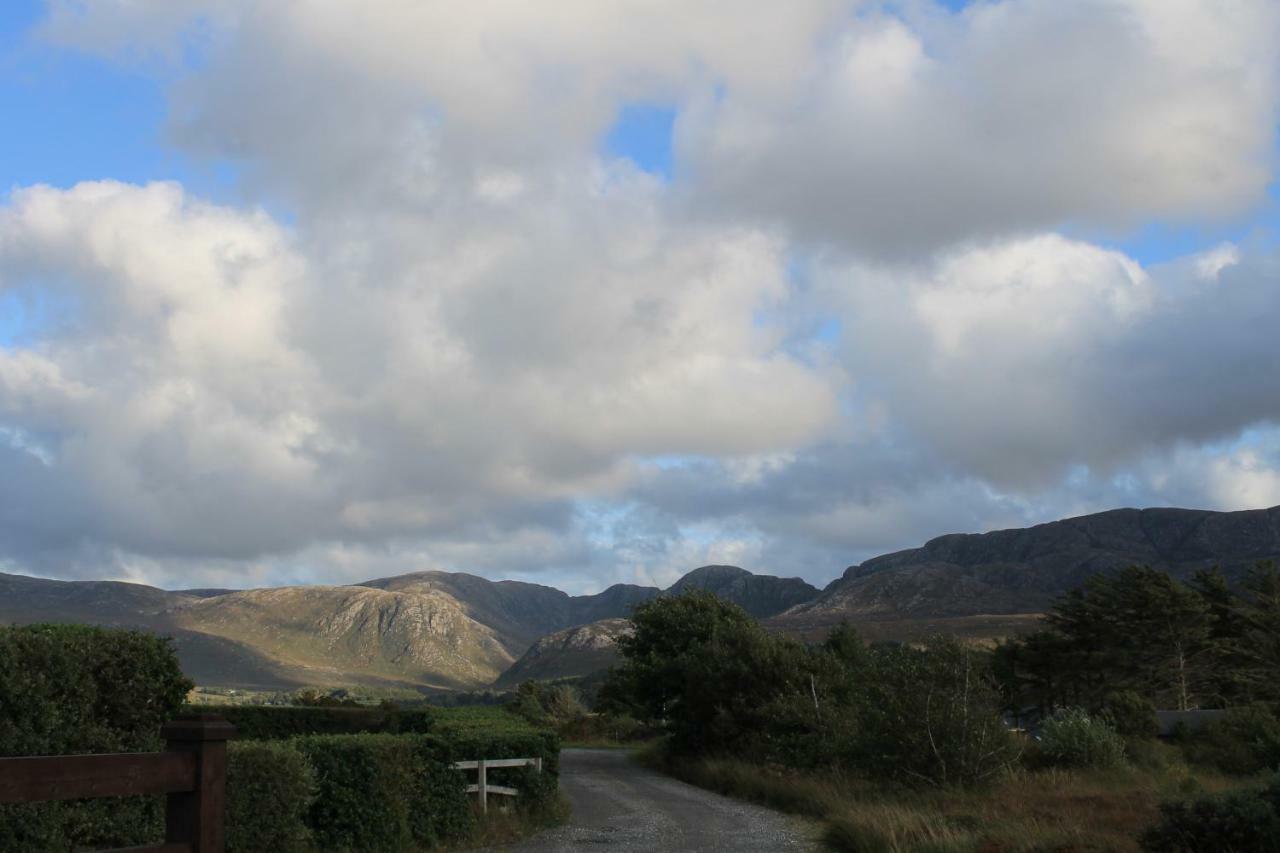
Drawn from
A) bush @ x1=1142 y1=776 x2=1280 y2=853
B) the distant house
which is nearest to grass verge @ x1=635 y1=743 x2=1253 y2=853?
bush @ x1=1142 y1=776 x2=1280 y2=853

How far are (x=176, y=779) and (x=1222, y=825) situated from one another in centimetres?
972

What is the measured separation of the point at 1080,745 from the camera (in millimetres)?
23766

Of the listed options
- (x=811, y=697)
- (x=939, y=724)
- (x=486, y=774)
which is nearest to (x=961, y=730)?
(x=939, y=724)

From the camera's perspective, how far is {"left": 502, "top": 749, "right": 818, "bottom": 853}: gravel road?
16281mm

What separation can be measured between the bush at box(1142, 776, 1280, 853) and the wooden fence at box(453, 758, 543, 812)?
10.0 metres

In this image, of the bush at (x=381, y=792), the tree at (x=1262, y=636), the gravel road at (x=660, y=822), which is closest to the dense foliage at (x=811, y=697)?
the gravel road at (x=660, y=822)

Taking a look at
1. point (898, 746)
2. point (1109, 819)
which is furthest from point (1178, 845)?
point (898, 746)

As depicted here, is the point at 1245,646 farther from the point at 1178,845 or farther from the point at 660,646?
the point at 1178,845

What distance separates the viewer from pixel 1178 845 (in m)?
10.6

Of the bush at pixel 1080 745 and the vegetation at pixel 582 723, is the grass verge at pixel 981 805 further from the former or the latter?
the vegetation at pixel 582 723

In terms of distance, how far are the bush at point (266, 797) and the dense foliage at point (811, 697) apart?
455 inches

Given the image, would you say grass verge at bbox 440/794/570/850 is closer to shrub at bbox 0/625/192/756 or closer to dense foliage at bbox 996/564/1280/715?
shrub at bbox 0/625/192/756

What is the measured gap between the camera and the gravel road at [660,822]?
53.4 feet

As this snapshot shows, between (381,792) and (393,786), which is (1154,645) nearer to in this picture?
(393,786)
